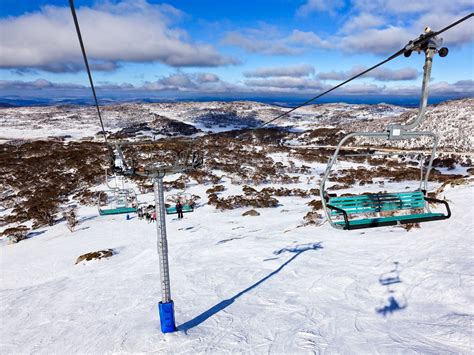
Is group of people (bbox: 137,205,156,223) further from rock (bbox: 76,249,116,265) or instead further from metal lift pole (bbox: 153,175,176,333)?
metal lift pole (bbox: 153,175,176,333)

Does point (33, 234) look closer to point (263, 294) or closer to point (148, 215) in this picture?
point (148, 215)

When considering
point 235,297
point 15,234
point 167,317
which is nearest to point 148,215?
point 15,234

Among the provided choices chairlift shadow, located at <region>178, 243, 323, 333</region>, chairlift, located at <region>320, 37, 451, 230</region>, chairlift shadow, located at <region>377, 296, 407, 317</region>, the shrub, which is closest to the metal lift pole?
chairlift shadow, located at <region>178, 243, 323, 333</region>

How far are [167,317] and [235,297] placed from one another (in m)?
2.59

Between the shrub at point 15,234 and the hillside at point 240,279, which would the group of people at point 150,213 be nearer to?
the hillside at point 240,279

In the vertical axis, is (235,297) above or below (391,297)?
below

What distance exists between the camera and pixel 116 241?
55.9ft

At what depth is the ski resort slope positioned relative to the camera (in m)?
7.14

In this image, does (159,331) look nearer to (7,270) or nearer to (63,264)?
(63,264)

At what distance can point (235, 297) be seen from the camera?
9477 mm

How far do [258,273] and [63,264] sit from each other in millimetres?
9437

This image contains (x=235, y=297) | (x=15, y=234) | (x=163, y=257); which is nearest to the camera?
(x=163, y=257)

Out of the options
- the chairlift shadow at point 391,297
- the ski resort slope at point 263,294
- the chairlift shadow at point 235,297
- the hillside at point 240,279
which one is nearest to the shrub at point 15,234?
the hillside at point 240,279

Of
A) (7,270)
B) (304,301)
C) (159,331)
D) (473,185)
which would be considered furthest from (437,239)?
(7,270)
